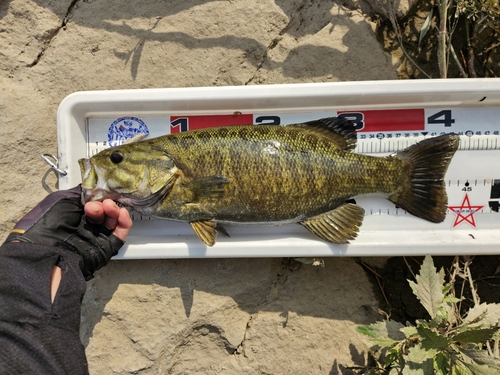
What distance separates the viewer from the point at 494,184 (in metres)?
2.85

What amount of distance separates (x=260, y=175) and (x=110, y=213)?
1.02m

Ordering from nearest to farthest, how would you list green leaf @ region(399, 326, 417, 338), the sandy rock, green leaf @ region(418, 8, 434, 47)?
green leaf @ region(399, 326, 417, 338) < green leaf @ region(418, 8, 434, 47) < the sandy rock

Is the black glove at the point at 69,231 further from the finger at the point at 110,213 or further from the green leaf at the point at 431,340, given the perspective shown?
the green leaf at the point at 431,340

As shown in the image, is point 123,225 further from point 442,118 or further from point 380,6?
point 380,6

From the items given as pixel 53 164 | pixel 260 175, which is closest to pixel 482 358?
pixel 260 175

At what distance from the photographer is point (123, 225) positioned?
8.68ft

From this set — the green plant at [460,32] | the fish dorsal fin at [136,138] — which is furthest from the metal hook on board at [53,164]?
the green plant at [460,32]

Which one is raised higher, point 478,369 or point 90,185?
point 90,185

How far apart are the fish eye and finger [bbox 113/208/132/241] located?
35cm

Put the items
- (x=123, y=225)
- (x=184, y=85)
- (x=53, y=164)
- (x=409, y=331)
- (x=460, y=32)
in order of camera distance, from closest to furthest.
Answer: (x=409, y=331)
(x=123, y=225)
(x=53, y=164)
(x=184, y=85)
(x=460, y=32)

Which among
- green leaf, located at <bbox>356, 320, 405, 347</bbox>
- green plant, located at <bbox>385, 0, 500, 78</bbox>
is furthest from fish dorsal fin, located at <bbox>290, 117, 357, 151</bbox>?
green leaf, located at <bbox>356, 320, 405, 347</bbox>

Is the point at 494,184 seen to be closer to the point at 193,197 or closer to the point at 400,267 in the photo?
the point at 400,267

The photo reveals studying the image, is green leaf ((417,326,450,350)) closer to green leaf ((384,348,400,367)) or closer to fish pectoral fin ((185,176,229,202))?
green leaf ((384,348,400,367))

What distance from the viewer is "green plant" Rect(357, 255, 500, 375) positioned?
230 centimetres
